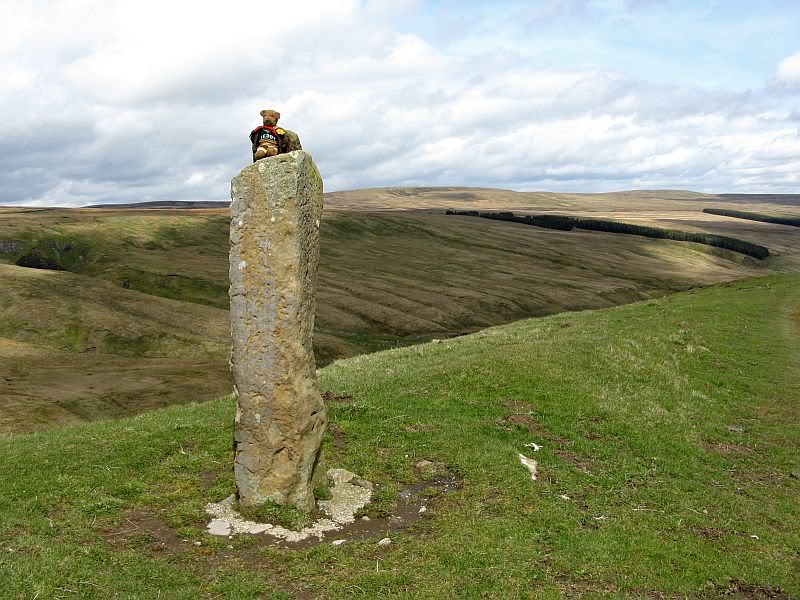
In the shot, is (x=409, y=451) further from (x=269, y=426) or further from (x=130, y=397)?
(x=130, y=397)

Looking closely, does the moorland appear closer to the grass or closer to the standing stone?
the grass

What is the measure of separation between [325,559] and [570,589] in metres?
4.65

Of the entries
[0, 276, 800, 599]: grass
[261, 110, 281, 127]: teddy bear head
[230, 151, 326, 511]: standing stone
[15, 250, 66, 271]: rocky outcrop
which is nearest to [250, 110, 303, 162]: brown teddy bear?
[261, 110, 281, 127]: teddy bear head

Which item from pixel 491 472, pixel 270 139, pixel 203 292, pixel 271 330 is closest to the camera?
pixel 271 330

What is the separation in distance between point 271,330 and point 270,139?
460 centimetres

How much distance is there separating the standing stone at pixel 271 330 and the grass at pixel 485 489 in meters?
1.78

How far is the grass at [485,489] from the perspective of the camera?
1231 cm

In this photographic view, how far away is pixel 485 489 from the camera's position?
16.4 meters

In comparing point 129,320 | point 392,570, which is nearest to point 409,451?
point 392,570

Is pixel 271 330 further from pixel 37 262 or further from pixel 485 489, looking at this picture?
pixel 37 262

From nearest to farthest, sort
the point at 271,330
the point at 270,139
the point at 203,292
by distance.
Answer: the point at 271,330 < the point at 270,139 < the point at 203,292

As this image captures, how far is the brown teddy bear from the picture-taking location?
1577 centimetres

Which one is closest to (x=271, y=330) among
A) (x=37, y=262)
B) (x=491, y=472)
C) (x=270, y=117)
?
(x=270, y=117)

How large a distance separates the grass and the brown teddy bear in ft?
26.8
